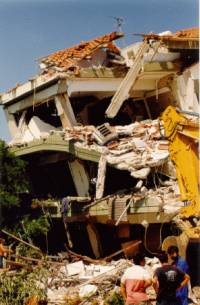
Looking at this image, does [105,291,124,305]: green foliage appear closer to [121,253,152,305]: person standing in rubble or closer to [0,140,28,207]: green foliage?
[121,253,152,305]: person standing in rubble

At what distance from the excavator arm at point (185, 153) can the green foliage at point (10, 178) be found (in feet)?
25.8

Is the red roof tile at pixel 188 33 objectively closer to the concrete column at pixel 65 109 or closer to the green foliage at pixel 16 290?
the concrete column at pixel 65 109

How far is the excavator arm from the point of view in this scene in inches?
466

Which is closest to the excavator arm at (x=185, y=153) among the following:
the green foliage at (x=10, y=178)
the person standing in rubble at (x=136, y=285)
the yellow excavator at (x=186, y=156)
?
the yellow excavator at (x=186, y=156)

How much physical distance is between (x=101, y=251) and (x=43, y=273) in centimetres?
675

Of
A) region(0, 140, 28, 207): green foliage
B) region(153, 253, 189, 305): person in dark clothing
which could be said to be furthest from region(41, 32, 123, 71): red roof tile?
region(153, 253, 189, 305): person in dark clothing

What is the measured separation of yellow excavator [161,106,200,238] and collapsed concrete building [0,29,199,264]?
8.52 ft

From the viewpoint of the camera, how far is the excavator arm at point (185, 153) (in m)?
11.8

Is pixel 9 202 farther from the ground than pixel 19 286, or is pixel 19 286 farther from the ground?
pixel 9 202

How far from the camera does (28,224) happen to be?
59.9 feet

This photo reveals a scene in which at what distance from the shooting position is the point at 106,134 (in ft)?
61.3

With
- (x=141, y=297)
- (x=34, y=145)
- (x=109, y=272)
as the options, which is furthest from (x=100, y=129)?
(x=141, y=297)

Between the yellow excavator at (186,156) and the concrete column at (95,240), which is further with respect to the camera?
the concrete column at (95,240)

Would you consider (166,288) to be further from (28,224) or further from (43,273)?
(28,224)
